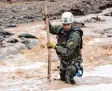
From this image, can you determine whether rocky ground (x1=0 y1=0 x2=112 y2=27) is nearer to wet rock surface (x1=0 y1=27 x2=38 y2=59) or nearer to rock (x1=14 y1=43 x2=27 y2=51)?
wet rock surface (x1=0 y1=27 x2=38 y2=59)

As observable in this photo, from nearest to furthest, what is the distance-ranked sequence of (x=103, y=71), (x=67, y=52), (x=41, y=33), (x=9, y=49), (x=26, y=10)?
1. (x=67, y=52)
2. (x=103, y=71)
3. (x=9, y=49)
4. (x=41, y=33)
5. (x=26, y=10)

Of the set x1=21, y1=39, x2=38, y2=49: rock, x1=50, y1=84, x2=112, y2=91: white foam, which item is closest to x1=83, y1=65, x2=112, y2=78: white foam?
x1=50, y1=84, x2=112, y2=91: white foam

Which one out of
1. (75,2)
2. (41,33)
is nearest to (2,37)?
(41,33)

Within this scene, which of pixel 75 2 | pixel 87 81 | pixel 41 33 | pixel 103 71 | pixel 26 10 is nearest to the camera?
pixel 87 81

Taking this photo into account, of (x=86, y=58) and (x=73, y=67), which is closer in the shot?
(x=73, y=67)

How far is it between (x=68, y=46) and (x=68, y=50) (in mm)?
95

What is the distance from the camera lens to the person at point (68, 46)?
9.12 m

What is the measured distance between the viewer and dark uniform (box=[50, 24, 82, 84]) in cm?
910

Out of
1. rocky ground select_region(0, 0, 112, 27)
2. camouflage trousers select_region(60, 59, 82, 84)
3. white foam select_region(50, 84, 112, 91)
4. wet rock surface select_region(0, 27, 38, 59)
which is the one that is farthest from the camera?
rocky ground select_region(0, 0, 112, 27)

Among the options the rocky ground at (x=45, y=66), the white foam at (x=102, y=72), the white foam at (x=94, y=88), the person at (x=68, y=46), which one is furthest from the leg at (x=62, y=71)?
the white foam at (x=102, y=72)

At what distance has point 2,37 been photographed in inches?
697

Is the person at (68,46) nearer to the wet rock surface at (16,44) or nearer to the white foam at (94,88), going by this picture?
the white foam at (94,88)

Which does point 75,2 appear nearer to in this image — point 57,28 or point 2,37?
point 2,37

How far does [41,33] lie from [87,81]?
9.68m
